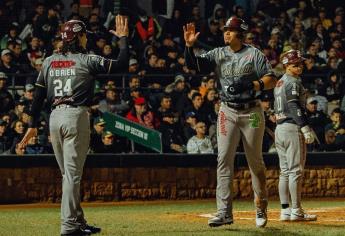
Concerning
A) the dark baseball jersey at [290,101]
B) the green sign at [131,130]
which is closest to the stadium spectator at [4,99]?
the green sign at [131,130]

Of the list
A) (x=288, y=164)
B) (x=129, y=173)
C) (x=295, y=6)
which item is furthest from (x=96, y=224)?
(x=295, y=6)

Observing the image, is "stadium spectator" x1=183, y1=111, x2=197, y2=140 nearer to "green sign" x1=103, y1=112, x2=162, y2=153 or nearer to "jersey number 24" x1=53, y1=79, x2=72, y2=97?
"green sign" x1=103, y1=112, x2=162, y2=153

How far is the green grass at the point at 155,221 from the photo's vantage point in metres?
9.93

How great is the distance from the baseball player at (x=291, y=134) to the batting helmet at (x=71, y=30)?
119 inches

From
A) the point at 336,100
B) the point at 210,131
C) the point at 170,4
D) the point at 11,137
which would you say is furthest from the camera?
the point at 170,4

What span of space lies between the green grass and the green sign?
1.31m

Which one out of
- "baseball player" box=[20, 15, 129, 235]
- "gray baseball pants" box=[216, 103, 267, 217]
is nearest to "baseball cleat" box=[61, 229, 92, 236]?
"baseball player" box=[20, 15, 129, 235]

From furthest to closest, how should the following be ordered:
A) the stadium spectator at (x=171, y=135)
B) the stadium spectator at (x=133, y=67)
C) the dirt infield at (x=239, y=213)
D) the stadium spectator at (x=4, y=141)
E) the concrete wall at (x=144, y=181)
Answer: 1. the stadium spectator at (x=133, y=67)
2. the stadium spectator at (x=171, y=135)
3. the stadium spectator at (x=4, y=141)
4. the concrete wall at (x=144, y=181)
5. the dirt infield at (x=239, y=213)

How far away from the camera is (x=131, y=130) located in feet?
54.2

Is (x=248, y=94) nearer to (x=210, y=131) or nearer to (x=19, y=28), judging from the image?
(x=210, y=131)

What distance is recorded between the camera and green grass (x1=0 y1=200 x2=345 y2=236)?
993 cm

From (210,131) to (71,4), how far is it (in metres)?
5.66

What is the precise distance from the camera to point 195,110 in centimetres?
1767

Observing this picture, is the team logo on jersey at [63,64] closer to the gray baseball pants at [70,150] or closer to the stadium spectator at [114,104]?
the gray baseball pants at [70,150]
